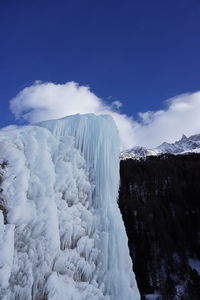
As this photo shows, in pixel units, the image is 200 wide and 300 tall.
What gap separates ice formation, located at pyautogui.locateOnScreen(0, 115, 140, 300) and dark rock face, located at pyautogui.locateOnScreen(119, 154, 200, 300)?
62.1ft

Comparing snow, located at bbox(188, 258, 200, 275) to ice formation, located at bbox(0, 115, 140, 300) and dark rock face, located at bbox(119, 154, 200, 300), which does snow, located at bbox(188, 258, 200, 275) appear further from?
ice formation, located at bbox(0, 115, 140, 300)

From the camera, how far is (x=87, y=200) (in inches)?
247

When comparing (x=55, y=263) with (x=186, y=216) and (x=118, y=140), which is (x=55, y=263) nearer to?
(x=118, y=140)

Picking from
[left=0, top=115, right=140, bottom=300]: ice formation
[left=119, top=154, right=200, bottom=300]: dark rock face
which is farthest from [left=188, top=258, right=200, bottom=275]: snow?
[left=0, top=115, right=140, bottom=300]: ice formation

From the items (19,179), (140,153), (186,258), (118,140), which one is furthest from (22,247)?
(140,153)

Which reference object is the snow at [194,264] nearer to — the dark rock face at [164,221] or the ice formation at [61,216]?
the dark rock face at [164,221]

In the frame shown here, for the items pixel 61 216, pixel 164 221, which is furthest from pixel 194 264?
pixel 61 216

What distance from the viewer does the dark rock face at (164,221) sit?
80.7 ft

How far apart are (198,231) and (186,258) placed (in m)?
5.11

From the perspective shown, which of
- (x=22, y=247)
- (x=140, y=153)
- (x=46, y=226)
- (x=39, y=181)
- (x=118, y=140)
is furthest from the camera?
(x=140, y=153)

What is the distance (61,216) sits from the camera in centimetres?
553

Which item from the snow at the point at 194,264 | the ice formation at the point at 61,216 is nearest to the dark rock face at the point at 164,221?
the snow at the point at 194,264

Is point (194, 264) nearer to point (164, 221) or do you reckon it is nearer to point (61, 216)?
point (164, 221)

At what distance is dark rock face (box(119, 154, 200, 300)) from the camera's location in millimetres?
24594
